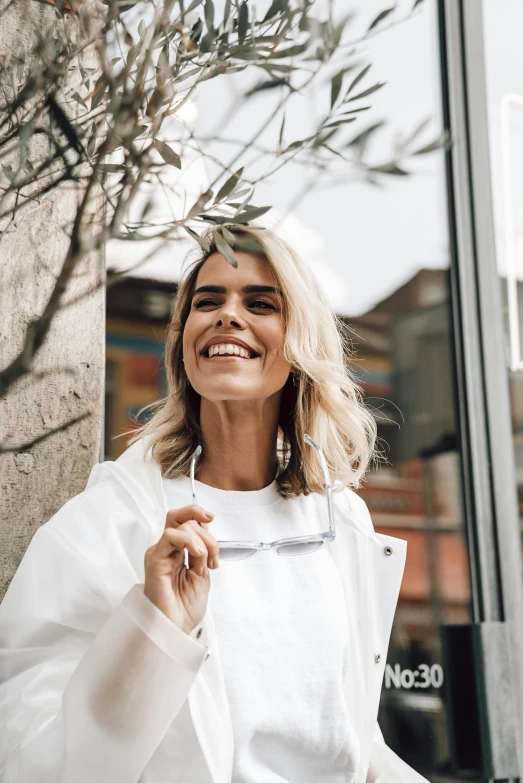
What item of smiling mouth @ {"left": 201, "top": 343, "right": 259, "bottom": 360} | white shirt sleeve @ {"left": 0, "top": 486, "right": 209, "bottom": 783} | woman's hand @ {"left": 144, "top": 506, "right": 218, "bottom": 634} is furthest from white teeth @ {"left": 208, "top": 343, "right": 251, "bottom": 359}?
woman's hand @ {"left": 144, "top": 506, "right": 218, "bottom": 634}

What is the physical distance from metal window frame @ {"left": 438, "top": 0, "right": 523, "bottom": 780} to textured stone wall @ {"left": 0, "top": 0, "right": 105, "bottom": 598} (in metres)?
1.21

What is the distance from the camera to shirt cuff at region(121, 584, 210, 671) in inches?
41.0

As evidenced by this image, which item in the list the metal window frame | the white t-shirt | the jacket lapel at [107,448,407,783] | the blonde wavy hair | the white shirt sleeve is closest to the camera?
the white shirt sleeve

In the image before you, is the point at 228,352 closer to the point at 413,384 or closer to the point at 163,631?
the point at 163,631

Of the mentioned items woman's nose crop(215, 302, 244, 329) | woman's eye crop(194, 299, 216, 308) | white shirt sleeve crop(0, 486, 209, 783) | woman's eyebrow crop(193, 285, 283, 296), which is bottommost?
white shirt sleeve crop(0, 486, 209, 783)

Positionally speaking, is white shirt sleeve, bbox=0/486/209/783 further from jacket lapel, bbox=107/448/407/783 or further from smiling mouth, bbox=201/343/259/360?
smiling mouth, bbox=201/343/259/360

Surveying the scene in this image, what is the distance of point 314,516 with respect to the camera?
1685mm

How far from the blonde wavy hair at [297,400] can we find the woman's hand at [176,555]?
509 millimetres

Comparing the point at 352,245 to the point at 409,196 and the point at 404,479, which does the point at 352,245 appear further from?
the point at 404,479

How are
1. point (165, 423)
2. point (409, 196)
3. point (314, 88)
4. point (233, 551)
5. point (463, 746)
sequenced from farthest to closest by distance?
point (409, 196) → point (463, 746) → point (165, 423) → point (233, 551) → point (314, 88)

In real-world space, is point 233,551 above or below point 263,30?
below

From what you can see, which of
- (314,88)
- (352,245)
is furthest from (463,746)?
(314,88)

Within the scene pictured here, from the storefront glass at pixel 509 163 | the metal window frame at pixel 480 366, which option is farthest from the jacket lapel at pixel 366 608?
the storefront glass at pixel 509 163

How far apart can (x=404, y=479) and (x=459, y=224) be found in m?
0.90
